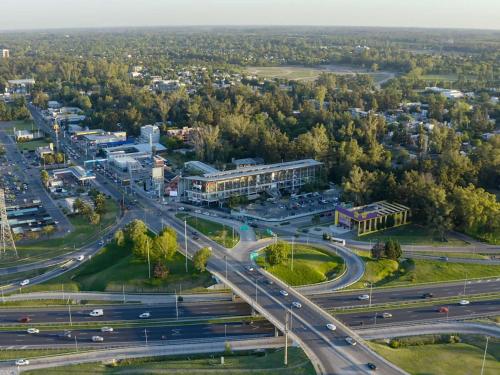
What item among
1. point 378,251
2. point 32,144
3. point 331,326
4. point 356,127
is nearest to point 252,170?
point 378,251

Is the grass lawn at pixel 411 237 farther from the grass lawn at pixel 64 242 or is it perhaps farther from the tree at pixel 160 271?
the grass lawn at pixel 64 242

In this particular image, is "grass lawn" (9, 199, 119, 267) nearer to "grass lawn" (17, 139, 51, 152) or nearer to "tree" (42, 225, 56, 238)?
"tree" (42, 225, 56, 238)

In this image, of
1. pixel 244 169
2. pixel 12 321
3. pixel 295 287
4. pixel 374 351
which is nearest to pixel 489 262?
pixel 295 287

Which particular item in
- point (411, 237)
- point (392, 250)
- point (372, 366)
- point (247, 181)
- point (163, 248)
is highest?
point (247, 181)

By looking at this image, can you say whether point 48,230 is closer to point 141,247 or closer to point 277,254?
point 141,247

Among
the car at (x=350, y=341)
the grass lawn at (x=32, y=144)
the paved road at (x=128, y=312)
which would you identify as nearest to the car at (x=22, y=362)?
the paved road at (x=128, y=312)

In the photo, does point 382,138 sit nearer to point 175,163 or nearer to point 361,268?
point 175,163

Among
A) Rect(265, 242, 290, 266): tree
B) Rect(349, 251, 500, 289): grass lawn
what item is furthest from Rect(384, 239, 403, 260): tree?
Rect(265, 242, 290, 266): tree
